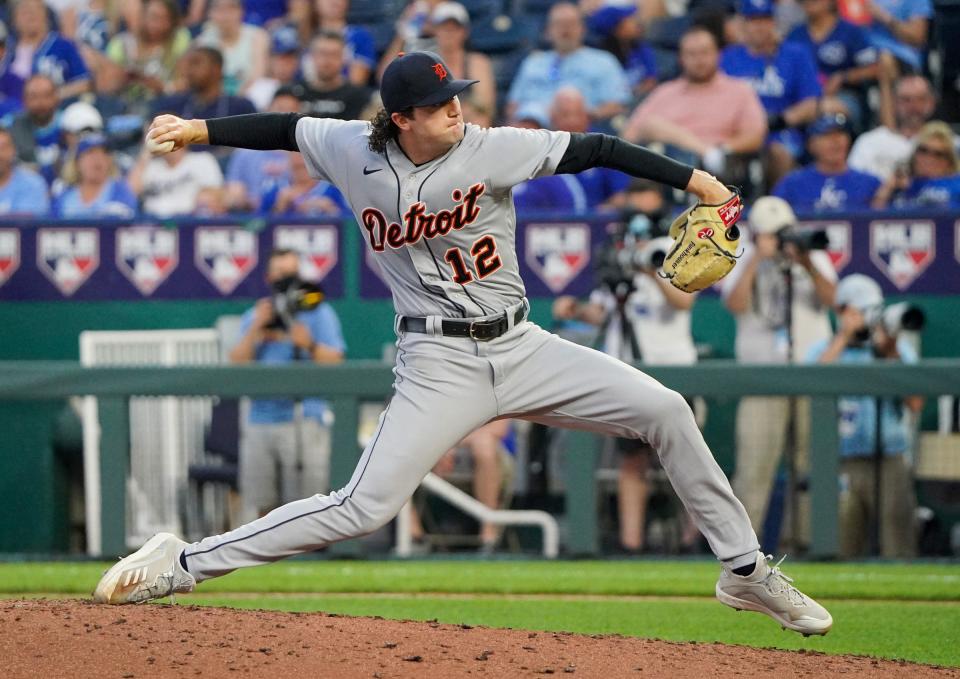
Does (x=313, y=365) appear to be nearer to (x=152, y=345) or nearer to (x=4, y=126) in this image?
(x=152, y=345)

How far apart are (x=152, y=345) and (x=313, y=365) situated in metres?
1.37

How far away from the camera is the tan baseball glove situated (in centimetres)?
445

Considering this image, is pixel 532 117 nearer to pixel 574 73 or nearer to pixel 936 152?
pixel 574 73

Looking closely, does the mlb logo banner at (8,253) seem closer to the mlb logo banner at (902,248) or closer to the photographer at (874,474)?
the photographer at (874,474)

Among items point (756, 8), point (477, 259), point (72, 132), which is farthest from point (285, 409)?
point (756, 8)

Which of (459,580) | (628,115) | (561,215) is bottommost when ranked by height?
(459,580)

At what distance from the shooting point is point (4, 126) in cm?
1066

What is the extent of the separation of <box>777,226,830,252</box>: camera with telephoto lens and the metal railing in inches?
24.8

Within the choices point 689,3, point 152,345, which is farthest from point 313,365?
point 689,3

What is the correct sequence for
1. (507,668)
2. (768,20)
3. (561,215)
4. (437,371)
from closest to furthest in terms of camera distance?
(507,668)
(437,371)
(561,215)
(768,20)

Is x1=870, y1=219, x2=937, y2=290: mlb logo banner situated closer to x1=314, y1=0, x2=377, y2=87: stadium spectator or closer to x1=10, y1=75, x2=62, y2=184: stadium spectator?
x1=314, y1=0, x2=377, y2=87: stadium spectator

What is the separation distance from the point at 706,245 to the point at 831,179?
181 inches

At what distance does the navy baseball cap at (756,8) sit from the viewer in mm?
9625

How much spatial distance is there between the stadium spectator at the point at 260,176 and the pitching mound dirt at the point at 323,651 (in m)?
5.27
